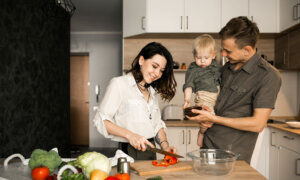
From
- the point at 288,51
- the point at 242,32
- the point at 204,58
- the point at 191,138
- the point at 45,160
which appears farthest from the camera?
the point at 288,51

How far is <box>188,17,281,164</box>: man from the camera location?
166cm

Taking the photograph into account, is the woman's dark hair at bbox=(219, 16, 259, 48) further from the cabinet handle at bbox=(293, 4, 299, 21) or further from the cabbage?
the cabinet handle at bbox=(293, 4, 299, 21)

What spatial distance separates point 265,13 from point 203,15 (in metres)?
0.81

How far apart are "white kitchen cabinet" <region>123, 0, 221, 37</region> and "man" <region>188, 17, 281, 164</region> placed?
195 centimetres

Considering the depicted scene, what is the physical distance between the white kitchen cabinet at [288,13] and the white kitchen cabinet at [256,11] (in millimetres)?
79

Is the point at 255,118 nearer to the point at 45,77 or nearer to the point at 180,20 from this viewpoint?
the point at 180,20

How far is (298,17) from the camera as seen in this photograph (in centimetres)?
323

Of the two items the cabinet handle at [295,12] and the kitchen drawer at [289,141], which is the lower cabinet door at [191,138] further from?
the cabinet handle at [295,12]

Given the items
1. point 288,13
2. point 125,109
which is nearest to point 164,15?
point 288,13

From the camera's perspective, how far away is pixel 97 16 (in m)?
5.62

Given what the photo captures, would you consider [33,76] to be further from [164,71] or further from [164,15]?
[164,71]

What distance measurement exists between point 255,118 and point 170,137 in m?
2.00

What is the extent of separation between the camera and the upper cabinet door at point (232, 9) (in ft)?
12.2

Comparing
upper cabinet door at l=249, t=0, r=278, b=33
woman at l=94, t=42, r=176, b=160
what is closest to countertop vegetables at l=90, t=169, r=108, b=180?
woman at l=94, t=42, r=176, b=160
